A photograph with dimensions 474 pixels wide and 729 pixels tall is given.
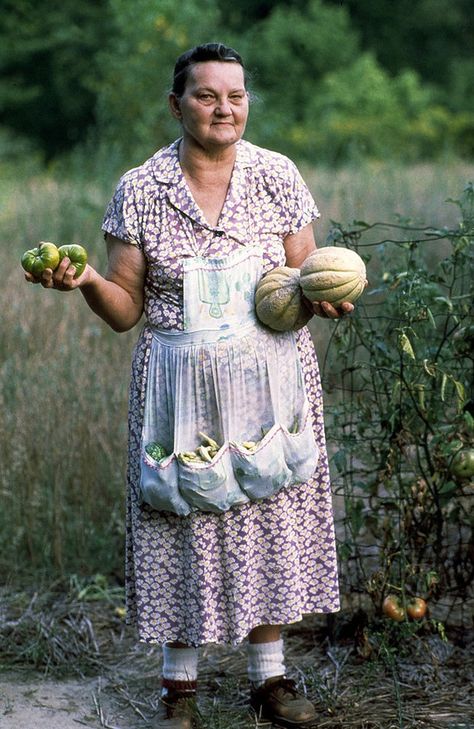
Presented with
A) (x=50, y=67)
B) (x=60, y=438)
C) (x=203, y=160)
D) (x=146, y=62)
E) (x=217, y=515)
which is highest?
(x=50, y=67)

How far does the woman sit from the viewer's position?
9.32 ft

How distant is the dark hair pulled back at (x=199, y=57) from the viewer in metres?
2.84

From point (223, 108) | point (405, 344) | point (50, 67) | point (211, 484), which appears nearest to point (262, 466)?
point (211, 484)

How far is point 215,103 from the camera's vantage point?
9.29ft

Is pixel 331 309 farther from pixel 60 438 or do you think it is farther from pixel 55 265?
pixel 60 438

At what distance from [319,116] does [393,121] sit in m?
1.70

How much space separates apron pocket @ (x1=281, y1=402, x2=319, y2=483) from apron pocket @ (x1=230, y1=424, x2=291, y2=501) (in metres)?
0.03

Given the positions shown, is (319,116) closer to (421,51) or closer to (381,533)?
(421,51)

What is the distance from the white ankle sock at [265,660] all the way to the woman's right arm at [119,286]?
3.35ft

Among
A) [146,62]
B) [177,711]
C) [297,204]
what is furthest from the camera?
[146,62]

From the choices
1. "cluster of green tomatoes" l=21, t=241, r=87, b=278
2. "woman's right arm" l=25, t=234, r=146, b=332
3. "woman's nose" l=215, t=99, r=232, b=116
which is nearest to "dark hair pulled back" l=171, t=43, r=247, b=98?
"woman's nose" l=215, t=99, r=232, b=116

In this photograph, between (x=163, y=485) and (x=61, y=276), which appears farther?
(x=163, y=485)

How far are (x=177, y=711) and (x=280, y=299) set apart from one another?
1.24m

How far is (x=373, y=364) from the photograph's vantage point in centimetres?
350
